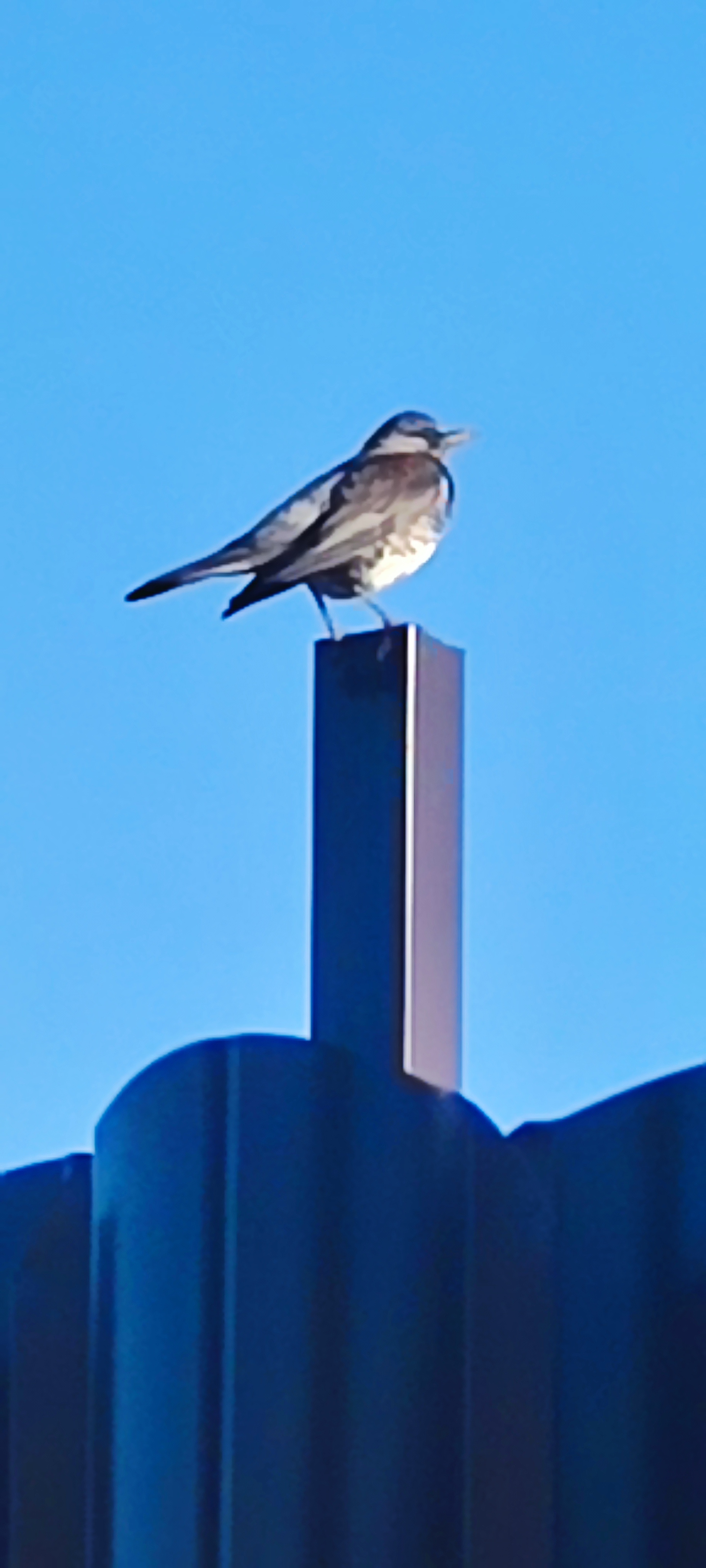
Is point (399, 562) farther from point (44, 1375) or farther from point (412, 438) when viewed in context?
point (44, 1375)

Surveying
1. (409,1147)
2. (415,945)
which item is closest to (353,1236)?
(409,1147)

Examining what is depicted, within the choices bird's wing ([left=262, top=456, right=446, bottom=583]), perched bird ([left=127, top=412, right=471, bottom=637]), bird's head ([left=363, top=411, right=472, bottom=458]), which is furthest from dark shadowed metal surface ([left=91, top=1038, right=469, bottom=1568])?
bird's head ([left=363, top=411, right=472, bottom=458])

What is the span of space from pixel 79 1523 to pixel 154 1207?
0.26m

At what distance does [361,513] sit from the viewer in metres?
3.16

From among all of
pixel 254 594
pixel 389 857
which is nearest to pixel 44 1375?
pixel 389 857

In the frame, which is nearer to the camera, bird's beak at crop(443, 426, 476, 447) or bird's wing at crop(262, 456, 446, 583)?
bird's wing at crop(262, 456, 446, 583)

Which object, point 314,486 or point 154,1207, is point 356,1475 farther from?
point 314,486

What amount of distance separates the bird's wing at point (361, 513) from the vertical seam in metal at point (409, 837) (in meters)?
1.21

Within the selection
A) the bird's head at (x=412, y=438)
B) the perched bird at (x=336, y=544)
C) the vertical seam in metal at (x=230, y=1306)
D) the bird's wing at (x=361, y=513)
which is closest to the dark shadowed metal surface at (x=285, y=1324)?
the vertical seam in metal at (x=230, y=1306)

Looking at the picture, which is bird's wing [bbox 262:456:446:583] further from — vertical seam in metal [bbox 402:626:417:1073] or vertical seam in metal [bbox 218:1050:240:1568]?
vertical seam in metal [bbox 218:1050:240:1568]

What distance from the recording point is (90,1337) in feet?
5.28

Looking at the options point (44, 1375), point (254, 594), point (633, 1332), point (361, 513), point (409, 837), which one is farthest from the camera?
point (361, 513)

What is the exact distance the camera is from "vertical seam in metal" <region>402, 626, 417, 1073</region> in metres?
1.55

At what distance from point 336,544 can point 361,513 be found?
19 cm
